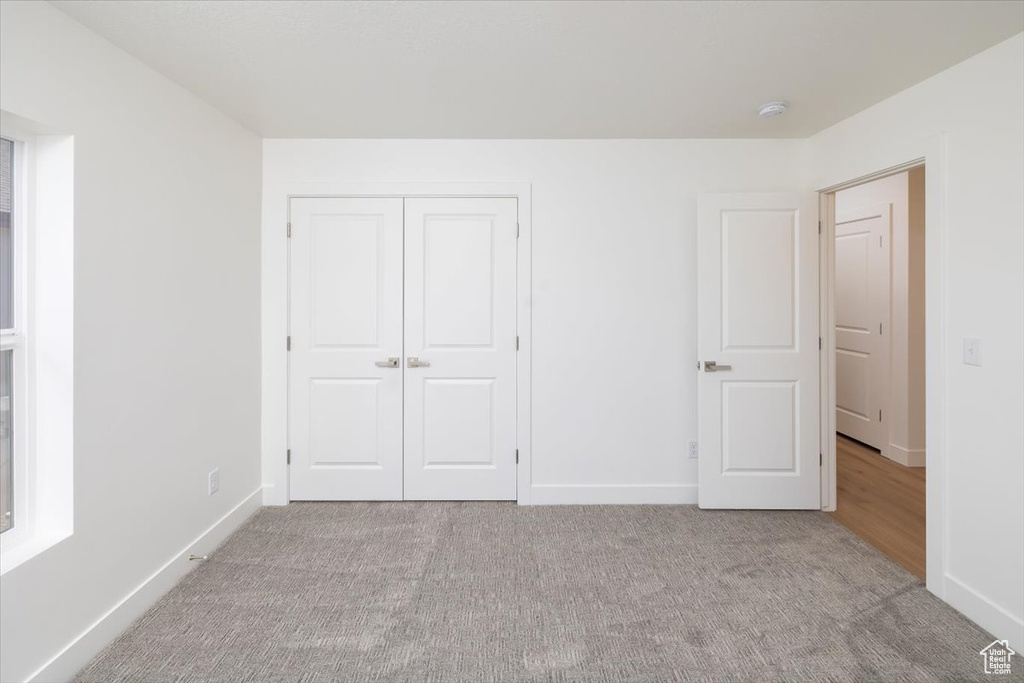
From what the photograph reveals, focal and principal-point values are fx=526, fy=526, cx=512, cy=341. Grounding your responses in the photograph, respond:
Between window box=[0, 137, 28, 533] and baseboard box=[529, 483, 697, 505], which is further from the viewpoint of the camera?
baseboard box=[529, 483, 697, 505]

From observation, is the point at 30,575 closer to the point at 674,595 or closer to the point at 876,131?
the point at 674,595

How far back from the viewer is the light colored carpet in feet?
6.34

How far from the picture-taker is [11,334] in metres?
1.88

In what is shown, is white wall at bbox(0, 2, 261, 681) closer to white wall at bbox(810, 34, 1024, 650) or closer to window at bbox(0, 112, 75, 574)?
window at bbox(0, 112, 75, 574)

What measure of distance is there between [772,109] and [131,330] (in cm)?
334

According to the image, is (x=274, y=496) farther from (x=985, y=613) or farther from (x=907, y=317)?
(x=907, y=317)

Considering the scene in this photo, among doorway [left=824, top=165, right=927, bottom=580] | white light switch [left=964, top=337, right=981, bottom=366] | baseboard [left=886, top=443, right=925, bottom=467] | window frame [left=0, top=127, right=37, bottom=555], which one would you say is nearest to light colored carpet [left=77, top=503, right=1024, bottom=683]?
window frame [left=0, top=127, right=37, bottom=555]

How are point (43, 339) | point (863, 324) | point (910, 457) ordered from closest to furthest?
point (43, 339) → point (910, 457) → point (863, 324)

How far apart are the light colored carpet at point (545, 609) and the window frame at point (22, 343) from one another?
65 centimetres

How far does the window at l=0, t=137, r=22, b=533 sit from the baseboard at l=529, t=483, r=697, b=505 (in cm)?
257

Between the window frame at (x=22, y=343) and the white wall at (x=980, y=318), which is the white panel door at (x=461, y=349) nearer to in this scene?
the window frame at (x=22, y=343)

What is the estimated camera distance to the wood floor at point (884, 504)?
9.51ft

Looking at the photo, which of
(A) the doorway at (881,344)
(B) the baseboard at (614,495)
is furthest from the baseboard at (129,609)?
(A) the doorway at (881,344)

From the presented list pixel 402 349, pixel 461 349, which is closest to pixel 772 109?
pixel 461 349
